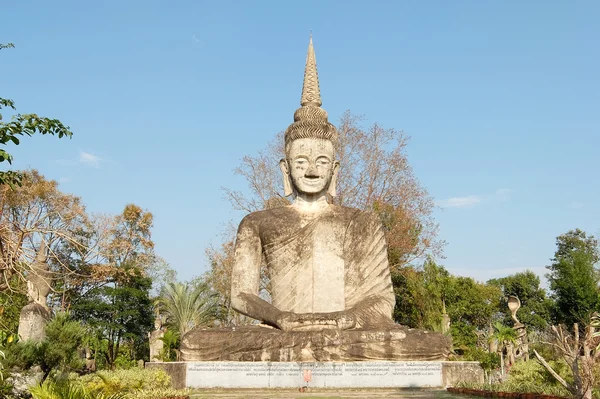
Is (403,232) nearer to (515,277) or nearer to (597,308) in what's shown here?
(597,308)

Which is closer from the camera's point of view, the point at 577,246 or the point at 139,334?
the point at 139,334

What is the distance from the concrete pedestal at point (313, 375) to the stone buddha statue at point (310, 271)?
0.48 m

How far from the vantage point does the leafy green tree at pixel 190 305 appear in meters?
27.2

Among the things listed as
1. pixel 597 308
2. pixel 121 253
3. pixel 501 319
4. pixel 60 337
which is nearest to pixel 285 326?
pixel 60 337

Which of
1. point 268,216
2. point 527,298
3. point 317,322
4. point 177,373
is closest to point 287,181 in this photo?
point 268,216

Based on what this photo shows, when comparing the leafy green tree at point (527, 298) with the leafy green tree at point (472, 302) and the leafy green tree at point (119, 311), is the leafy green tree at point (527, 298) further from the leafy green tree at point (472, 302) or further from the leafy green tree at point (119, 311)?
the leafy green tree at point (119, 311)

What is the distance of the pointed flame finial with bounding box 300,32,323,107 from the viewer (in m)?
13.1

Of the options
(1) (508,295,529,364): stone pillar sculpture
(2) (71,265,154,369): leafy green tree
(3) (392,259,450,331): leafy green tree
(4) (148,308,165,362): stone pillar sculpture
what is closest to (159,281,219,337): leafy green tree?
(4) (148,308,165,362): stone pillar sculpture

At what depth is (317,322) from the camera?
33.2ft

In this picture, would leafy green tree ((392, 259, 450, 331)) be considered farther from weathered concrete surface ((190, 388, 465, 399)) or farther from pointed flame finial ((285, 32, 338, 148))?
Result: weathered concrete surface ((190, 388, 465, 399))

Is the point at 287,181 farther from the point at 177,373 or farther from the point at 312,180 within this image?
the point at 177,373

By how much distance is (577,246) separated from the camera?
154 feet

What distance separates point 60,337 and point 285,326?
413 cm

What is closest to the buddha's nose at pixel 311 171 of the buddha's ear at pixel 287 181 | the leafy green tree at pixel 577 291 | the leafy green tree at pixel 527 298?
the buddha's ear at pixel 287 181
